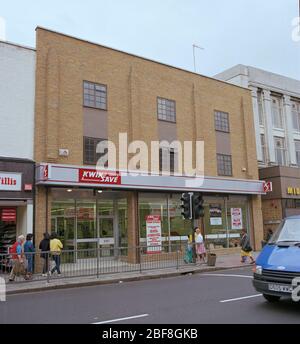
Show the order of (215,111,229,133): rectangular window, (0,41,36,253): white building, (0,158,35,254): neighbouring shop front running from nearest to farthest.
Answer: (0,158,35,254): neighbouring shop front → (0,41,36,253): white building → (215,111,229,133): rectangular window

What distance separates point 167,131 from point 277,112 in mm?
11620

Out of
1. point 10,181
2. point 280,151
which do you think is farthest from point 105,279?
point 280,151

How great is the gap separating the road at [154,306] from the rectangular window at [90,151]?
25.0ft

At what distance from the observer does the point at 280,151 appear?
2925 cm

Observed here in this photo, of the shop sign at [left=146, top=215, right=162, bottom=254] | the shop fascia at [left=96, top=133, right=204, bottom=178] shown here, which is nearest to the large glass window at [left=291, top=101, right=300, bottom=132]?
the shop fascia at [left=96, top=133, right=204, bottom=178]

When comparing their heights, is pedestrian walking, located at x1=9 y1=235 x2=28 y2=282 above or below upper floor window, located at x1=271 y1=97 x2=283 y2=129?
below

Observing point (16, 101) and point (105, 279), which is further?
point (16, 101)

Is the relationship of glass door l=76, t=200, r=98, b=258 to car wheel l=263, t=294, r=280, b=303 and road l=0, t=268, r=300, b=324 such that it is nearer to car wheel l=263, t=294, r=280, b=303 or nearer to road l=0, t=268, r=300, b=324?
road l=0, t=268, r=300, b=324

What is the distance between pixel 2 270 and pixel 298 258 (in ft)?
33.1

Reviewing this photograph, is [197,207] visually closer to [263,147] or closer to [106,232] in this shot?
[106,232]

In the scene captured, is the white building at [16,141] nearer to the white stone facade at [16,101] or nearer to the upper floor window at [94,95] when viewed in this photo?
the white stone facade at [16,101]

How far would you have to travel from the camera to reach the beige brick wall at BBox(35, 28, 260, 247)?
18.0 m

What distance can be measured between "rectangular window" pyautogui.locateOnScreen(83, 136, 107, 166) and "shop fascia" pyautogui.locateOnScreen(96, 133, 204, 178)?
152 millimetres

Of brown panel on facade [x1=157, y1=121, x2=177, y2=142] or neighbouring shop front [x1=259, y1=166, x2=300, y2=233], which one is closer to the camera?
brown panel on facade [x1=157, y1=121, x2=177, y2=142]
